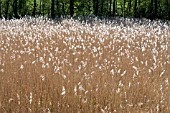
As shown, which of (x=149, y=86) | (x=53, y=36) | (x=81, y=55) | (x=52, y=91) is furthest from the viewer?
(x=53, y=36)

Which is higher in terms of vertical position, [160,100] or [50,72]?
[50,72]

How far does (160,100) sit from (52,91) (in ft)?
6.15

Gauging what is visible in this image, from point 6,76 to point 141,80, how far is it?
2633 millimetres

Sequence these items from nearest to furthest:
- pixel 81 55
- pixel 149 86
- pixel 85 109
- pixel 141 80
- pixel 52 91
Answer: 1. pixel 85 109
2. pixel 52 91
3. pixel 149 86
4. pixel 141 80
5. pixel 81 55

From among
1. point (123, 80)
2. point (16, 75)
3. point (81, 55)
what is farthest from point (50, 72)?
point (81, 55)

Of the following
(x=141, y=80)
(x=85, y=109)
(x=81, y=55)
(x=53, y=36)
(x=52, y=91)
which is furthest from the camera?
(x=53, y=36)

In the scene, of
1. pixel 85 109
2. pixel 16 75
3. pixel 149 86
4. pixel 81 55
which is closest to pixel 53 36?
pixel 81 55

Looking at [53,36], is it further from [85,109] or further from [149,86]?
[85,109]

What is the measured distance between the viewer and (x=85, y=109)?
4.46 m

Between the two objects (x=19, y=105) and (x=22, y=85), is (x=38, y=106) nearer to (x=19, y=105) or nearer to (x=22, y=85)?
(x=19, y=105)

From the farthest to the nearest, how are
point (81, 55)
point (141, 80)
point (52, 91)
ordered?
1. point (81, 55)
2. point (141, 80)
3. point (52, 91)

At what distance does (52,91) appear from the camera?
5.12 meters

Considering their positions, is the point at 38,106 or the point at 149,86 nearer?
the point at 38,106

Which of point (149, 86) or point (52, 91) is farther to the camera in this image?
point (149, 86)
